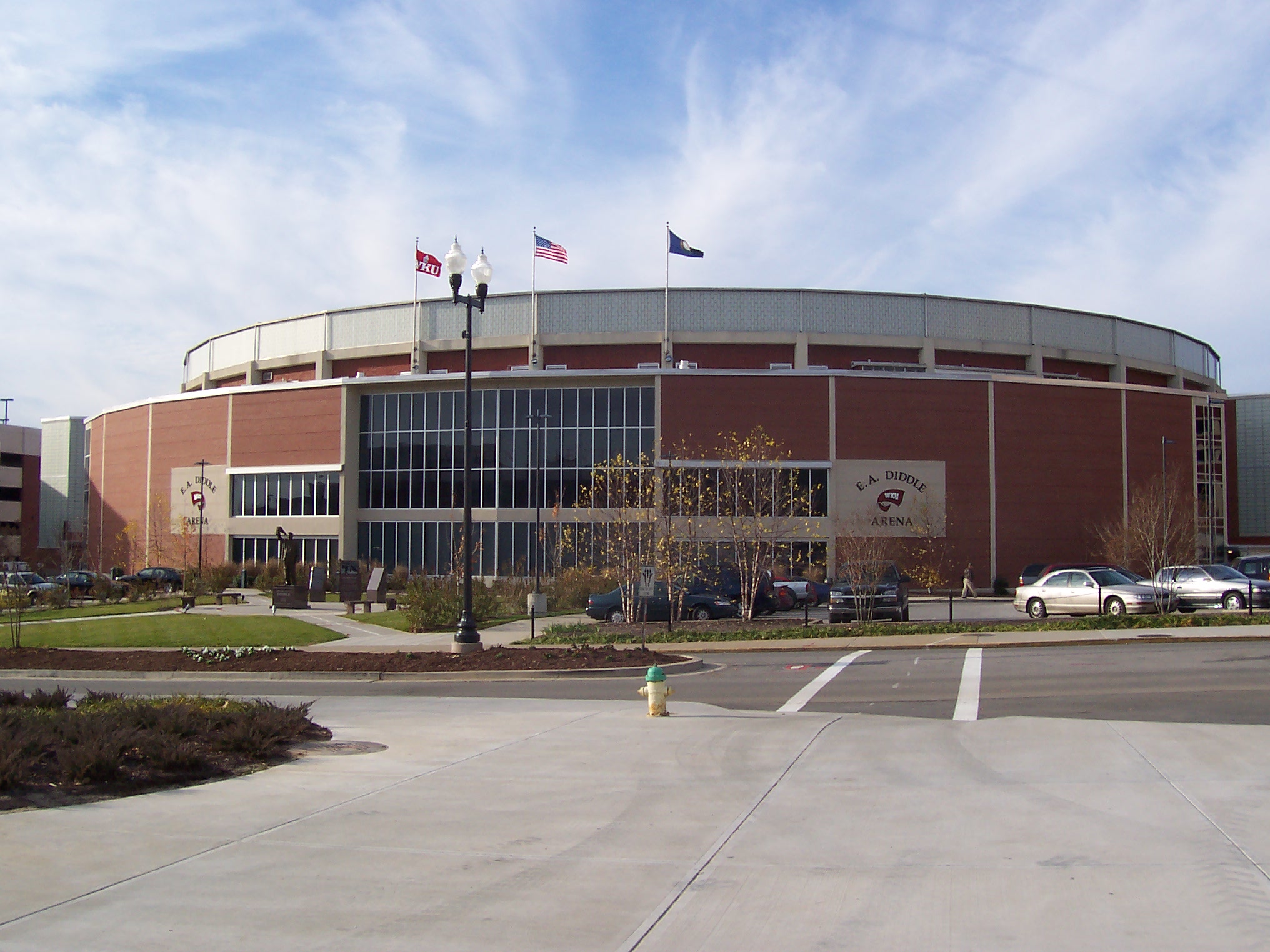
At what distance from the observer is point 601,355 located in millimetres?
65188

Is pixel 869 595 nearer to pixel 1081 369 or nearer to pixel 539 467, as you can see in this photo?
pixel 539 467

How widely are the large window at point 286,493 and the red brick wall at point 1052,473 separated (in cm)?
3833

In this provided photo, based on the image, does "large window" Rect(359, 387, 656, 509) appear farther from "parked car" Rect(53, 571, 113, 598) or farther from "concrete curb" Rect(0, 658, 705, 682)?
"concrete curb" Rect(0, 658, 705, 682)

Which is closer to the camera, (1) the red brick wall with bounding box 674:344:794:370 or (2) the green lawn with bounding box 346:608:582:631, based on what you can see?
(2) the green lawn with bounding box 346:608:582:631

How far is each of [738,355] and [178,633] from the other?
41846 millimetres

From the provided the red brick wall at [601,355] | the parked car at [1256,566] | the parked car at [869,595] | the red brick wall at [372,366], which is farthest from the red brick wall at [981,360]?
the parked car at [869,595]

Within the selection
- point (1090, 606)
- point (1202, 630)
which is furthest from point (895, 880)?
point (1090, 606)

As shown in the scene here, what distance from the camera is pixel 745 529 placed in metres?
33.1

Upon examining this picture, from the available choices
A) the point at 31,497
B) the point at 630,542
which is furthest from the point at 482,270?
the point at 31,497

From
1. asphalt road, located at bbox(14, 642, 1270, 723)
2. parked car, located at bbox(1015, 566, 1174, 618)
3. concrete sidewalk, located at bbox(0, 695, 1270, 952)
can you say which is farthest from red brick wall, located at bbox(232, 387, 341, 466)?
concrete sidewalk, located at bbox(0, 695, 1270, 952)

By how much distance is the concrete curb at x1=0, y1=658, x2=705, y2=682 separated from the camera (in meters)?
19.4

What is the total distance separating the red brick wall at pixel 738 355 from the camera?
6391 centimetres

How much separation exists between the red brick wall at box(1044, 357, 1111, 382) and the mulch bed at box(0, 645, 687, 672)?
53833mm

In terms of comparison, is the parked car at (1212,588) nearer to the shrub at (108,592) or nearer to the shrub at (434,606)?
the shrub at (434,606)
